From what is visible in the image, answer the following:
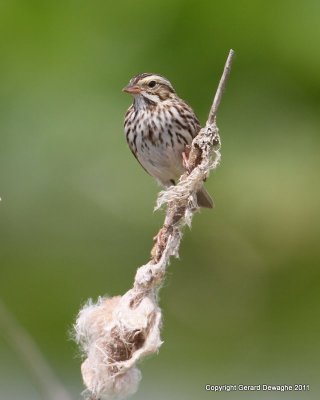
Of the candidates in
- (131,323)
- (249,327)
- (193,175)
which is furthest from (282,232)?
(131,323)

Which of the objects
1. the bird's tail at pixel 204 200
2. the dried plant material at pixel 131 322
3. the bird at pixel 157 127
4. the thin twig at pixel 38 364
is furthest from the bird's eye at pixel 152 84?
the thin twig at pixel 38 364

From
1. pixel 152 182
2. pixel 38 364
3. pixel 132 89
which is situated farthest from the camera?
pixel 152 182

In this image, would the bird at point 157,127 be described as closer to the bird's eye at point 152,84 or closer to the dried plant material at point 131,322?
the bird's eye at point 152,84

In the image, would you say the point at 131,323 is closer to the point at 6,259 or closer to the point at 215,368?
the point at 215,368

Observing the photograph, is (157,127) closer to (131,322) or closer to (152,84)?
(152,84)

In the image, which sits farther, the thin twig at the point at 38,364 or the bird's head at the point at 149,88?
the bird's head at the point at 149,88

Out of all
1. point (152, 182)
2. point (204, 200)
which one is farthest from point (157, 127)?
point (152, 182)
